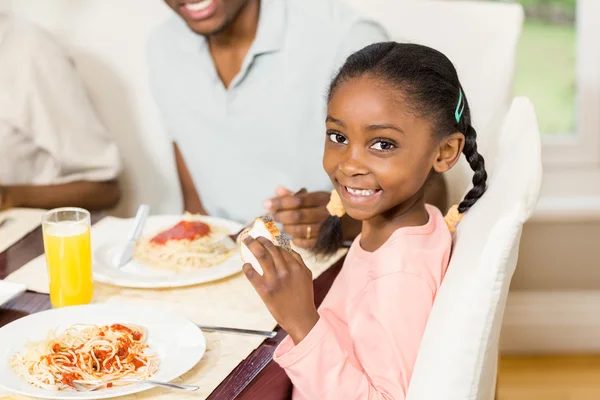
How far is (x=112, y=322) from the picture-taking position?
52.7 inches

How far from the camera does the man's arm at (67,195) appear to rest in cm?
219

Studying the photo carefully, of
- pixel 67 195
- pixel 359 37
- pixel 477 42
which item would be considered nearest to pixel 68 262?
pixel 67 195

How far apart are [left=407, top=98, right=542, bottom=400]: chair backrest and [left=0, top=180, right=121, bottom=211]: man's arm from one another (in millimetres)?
1326

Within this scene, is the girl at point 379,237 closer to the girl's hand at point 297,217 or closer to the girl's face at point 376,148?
the girl's face at point 376,148

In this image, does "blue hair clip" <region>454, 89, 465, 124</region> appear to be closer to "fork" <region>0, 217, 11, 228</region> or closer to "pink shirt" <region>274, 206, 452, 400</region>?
"pink shirt" <region>274, 206, 452, 400</region>

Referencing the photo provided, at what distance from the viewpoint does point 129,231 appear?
1809mm

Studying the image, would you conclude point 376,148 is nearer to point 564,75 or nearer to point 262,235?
point 262,235

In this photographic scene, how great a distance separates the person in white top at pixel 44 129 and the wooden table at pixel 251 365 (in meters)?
0.55

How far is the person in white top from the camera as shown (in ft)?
7.09

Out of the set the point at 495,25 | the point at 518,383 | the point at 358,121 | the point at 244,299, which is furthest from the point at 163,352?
the point at 518,383

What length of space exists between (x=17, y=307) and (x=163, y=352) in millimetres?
351

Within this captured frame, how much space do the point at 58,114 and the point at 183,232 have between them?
2.16 feet

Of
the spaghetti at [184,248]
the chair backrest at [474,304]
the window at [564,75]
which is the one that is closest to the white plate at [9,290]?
the spaghetti at [184,248]

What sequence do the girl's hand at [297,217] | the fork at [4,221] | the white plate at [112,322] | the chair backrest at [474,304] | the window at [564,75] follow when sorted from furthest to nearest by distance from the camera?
1. the window at [564,75]
2. the fork at [4,221]
3. the girl's hand at [297,217]
4. the white plate at [112,322]
5. the chair backrest at [474,304]
